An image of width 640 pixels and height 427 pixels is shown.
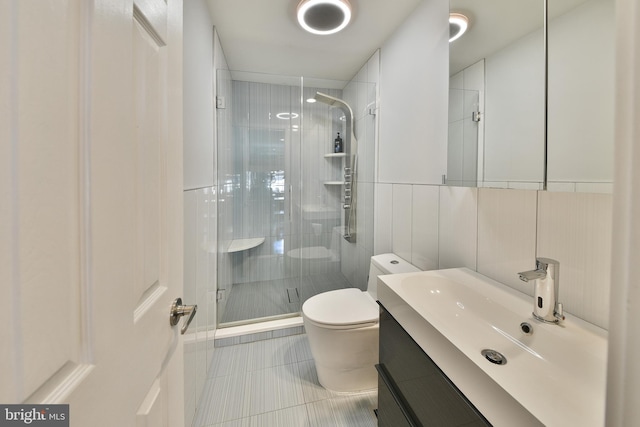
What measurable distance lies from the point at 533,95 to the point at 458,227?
65 centimetres

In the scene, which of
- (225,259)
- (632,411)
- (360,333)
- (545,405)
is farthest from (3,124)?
(225,259)

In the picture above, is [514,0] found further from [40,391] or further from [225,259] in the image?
[225,259]

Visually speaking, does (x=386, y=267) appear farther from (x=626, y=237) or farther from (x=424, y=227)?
(x=626, y=237)

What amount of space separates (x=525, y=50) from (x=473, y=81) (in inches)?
9.2

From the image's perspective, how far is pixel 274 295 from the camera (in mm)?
2400

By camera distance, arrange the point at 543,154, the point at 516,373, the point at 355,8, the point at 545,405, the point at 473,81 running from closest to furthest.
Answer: the point at 545,405 < the point at 516,373 < the point at 543,154 < the point at 473,81 < the point at 355,8

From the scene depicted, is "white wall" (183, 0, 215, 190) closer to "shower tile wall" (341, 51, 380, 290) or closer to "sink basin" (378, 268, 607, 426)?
"sink basin" (378, 268, 607, 426)

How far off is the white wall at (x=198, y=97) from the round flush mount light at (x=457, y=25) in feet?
4.29

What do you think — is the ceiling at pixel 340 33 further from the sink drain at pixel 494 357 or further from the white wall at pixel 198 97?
the sink drain at pixel 494 357

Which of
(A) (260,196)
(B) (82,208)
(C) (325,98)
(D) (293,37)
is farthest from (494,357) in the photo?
(C) (325,98)

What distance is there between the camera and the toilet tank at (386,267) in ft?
5.29

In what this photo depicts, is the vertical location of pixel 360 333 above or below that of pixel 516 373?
below

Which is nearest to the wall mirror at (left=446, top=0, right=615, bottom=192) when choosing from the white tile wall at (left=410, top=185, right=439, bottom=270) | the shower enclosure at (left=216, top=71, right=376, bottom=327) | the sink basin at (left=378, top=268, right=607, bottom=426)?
the white tile wall at (left=410, top=185, right=439, bottom=270)

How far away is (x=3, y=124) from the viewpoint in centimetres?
23
